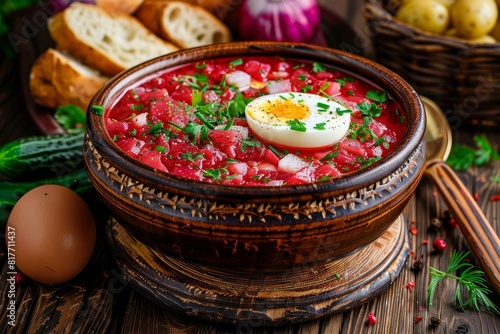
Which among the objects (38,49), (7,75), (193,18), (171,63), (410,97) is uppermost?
(410,97)

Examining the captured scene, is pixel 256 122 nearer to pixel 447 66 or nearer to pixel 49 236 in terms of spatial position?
pixel 49 236

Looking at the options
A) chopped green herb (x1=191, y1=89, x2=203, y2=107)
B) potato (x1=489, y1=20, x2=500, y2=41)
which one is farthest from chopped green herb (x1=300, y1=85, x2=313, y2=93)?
potato (x1=489, y1=20, x2=500, y2=41)

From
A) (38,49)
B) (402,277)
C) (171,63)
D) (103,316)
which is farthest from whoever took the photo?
(38,49)

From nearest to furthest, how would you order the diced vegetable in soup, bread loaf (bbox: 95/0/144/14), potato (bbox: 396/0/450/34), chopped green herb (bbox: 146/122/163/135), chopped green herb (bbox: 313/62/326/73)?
the diced vegetable in soup < chopped green herb (bbox: 146/122/163/135) < chopped green herb (bbox: 313/62/326/73) < potato (bbox: 396/0/450/34) < bread loaf (bbox: 95/0/144/14)

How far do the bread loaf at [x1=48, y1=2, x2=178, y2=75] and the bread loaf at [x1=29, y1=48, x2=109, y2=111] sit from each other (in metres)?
0.11

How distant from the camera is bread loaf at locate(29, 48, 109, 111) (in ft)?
13.0

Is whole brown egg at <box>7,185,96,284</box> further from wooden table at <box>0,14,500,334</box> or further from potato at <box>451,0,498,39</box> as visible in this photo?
potato at <box>451,0,498,39</box>

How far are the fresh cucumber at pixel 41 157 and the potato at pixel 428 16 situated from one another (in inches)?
92.8

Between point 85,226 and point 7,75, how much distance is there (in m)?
2.41

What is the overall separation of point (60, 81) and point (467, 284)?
2.69m

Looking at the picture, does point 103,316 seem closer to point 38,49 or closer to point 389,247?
point 389,247

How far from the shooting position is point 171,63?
10.8 feet

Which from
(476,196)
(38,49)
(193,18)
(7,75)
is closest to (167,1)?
(193,18)

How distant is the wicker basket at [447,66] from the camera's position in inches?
155
